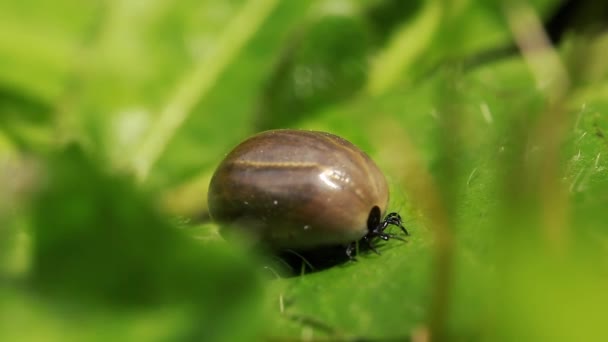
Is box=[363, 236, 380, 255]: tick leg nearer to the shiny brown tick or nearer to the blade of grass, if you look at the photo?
the shiny brown tick

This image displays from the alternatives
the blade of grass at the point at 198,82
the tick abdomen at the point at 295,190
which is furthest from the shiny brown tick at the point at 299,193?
the blade of grass at the point at 198,82

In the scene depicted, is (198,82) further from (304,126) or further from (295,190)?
(295,190)

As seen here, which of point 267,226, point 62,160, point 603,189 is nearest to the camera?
point 62,160

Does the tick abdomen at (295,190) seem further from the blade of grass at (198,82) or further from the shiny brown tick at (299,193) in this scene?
the blade of grass at (198,82)

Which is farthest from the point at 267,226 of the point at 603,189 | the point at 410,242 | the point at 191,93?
the point at 191,93

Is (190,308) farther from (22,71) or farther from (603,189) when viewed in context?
(22,71)

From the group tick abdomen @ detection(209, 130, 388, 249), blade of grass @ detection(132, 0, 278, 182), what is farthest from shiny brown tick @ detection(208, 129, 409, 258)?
blade of grass @ detection(132, 0, 278, 182)

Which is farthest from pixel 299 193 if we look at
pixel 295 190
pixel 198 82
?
pixel 198 82
